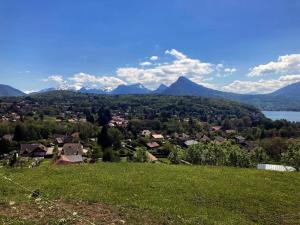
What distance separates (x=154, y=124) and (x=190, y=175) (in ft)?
559

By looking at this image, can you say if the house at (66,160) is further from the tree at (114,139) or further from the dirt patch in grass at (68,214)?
the tree at (114,139)

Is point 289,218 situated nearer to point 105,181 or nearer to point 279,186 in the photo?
point 279,186

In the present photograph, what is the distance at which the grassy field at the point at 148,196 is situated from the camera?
47.7 feet

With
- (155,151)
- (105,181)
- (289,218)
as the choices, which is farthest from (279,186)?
(155,151)

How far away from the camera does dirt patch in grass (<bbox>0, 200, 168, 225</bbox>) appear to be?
43.0 feet

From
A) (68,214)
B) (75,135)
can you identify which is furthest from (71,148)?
(68,214)

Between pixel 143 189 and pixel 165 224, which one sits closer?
pixel 165 224

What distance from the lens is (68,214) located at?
14.0m

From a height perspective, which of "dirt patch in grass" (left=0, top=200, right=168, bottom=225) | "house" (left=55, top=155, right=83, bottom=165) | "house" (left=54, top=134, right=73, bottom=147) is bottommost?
"house" (left=54, top=134, right=73, bottom=147)

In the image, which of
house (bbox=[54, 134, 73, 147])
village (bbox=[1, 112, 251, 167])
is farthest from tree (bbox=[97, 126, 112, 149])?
house (bbox=[54, 134, 73, 147])

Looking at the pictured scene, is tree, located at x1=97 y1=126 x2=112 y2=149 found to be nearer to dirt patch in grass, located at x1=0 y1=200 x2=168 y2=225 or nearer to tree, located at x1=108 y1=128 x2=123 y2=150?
tree, located at x1=108 y1=128 x2=123 y2=150

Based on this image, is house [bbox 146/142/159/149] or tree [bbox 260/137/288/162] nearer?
tree [bbox 260/137/288/162]

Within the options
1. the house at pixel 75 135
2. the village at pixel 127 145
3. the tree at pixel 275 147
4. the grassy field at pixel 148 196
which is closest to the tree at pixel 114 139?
the village at pixel 127 145

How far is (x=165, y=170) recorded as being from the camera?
26.6m
